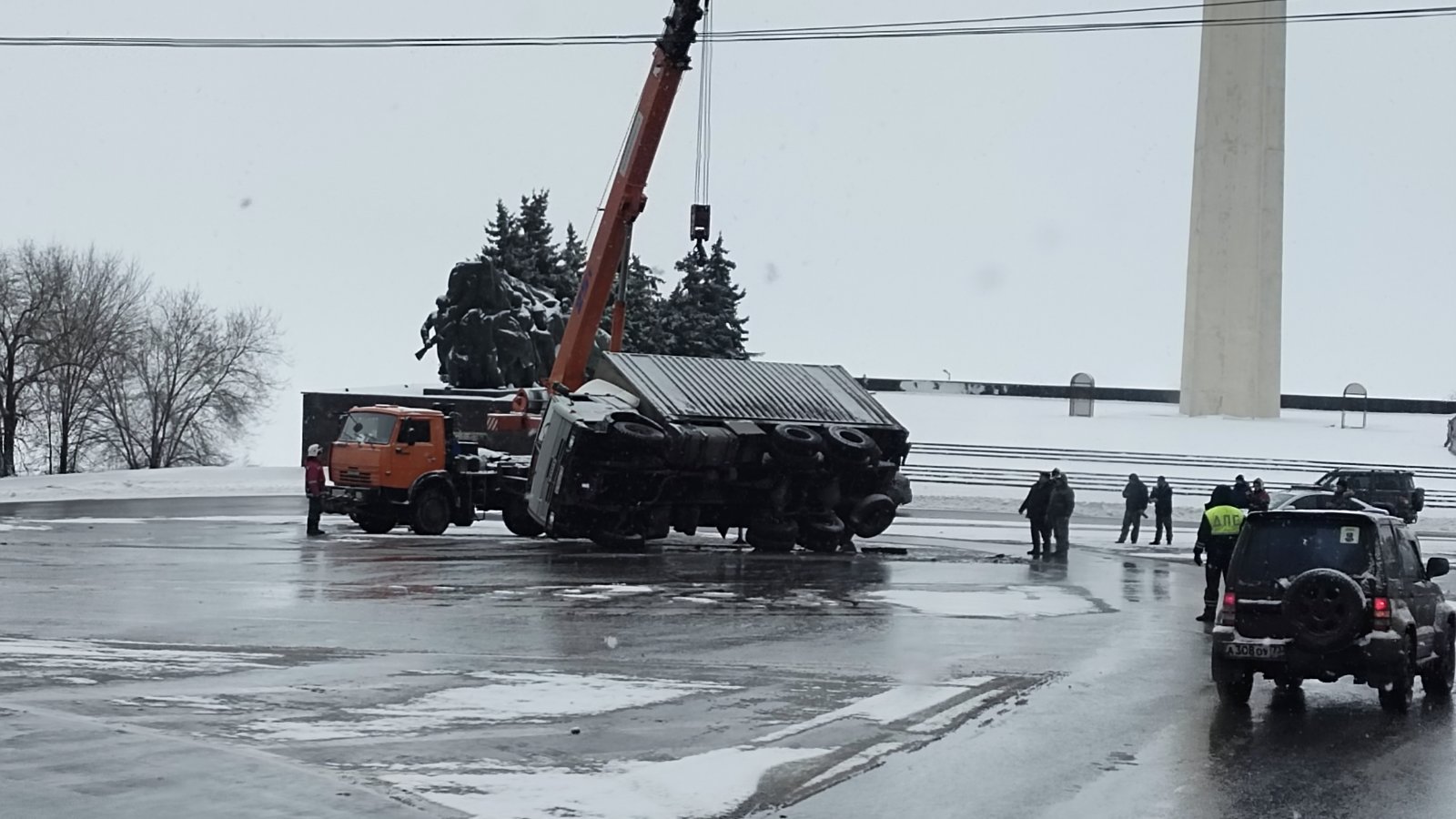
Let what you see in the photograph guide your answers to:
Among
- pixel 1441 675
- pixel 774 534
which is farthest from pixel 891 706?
pixel 774 534

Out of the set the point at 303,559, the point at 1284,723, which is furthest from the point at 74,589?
the point at 1284,723

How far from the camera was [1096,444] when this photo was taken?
6506 cm

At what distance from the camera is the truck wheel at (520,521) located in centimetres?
3194

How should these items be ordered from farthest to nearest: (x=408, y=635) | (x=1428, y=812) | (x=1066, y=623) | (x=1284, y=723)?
(x=1066, y=623) → (x=408, y=635) → (x=1284, y=723) → (x=1428, y=812)

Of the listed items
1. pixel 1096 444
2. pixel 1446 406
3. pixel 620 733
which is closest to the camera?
pixel 620 733

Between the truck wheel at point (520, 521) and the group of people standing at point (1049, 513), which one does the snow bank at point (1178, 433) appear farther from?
the truck wheel at point (520, 521)

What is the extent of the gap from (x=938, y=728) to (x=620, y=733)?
2.03 metres

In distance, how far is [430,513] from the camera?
31938mm

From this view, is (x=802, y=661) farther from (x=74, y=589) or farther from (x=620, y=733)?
(x=74, y=589)

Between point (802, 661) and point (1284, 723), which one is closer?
point (1284, 723)

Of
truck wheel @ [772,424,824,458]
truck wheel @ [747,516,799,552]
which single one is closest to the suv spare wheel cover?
truck wheel @ [772,424,824,458]

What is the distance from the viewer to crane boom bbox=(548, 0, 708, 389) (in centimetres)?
3153

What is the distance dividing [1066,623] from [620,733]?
922 cm

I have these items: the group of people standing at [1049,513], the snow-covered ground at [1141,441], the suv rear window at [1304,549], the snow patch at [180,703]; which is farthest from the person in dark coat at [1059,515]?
the snow patch at [180,703]
